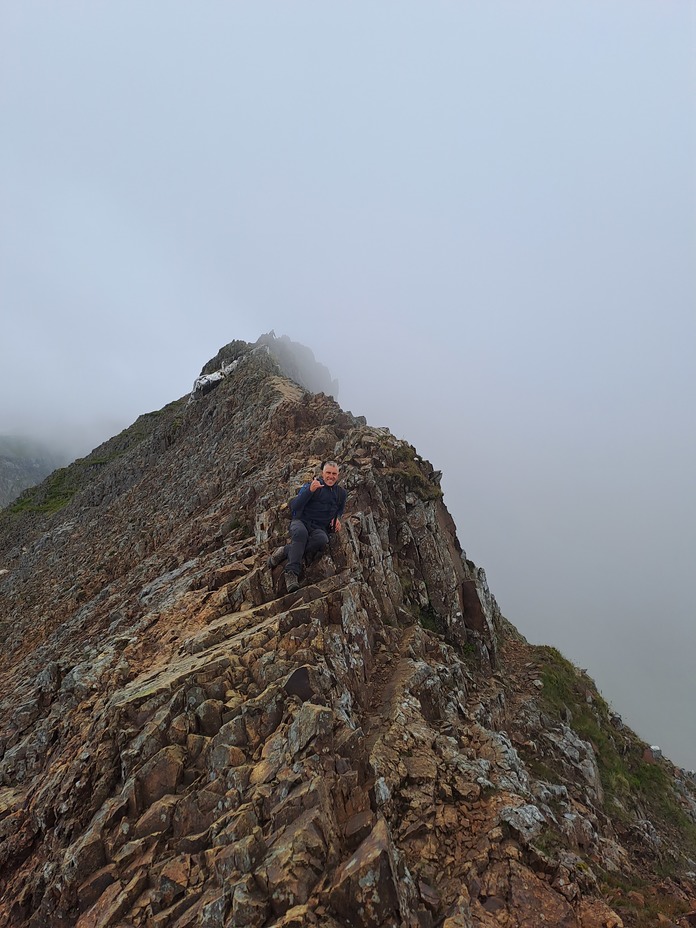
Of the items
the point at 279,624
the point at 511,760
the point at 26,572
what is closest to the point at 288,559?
the point at 279,624

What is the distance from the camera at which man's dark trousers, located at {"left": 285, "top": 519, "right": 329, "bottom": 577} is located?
14.2m

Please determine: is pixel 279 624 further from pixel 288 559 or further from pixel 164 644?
pixel 164 644

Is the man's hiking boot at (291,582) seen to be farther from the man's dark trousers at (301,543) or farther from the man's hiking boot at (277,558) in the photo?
the man's hiking boot at (277,558)

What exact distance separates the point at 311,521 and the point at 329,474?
5.90 ft

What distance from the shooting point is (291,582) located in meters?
14.1

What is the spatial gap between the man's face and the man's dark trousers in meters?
1.63

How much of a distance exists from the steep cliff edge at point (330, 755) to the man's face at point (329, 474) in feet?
7.50

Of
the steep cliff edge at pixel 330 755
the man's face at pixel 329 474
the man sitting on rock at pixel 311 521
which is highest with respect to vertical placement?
the man's face at pixel 329 474

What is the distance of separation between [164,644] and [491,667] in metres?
12.3

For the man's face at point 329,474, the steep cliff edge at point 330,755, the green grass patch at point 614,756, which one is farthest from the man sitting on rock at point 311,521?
the green grass patch at point 614,756

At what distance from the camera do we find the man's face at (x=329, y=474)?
14500 mm

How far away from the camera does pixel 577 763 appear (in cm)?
1491

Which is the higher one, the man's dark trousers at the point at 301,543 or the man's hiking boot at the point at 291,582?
the man's dark trousers at the point at 301,543

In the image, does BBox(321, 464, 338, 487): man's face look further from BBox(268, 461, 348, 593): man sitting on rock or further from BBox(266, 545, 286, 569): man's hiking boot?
BBox(266, 545, 286, 569): man's hiking boot
